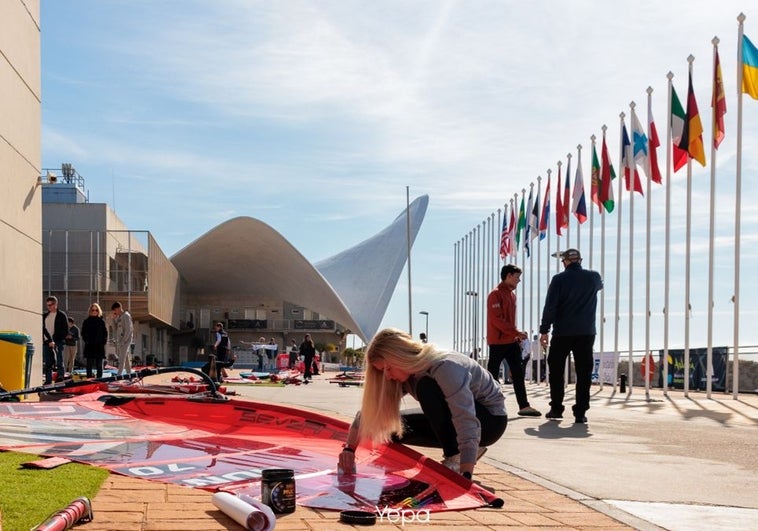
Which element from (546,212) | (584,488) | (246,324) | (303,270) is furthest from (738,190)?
(246,324)

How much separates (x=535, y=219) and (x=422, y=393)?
26190mm

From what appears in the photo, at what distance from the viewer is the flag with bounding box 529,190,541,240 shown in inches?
1191

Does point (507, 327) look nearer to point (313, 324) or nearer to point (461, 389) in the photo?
point (461, 389)

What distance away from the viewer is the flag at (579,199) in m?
24.9

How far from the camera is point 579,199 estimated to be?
2508 centimetres

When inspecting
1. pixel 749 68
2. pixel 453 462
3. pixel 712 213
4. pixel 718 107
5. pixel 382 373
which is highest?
pixel 749 68

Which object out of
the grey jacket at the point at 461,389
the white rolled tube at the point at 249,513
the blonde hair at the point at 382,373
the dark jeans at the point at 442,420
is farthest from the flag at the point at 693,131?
the white rolled tube at the point at 249,513

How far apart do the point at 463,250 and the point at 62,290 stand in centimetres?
2179

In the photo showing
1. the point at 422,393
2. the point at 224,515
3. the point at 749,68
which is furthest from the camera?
the point at 749,68

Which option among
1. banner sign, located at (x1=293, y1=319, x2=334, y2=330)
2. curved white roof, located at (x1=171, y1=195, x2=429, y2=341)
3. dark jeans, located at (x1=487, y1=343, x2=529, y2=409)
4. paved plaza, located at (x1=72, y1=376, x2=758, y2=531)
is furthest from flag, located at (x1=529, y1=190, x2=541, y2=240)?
banner sign, located at (x1=293, y1=319, x2=334, y2=330)

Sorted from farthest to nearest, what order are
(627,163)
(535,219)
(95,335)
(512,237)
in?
1. (512,237)
2. (535,219)
3. (627,163)
4. (95,335)

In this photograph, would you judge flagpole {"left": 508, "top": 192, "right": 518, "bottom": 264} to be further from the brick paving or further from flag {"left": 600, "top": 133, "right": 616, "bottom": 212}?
the brick paving

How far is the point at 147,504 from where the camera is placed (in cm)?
364

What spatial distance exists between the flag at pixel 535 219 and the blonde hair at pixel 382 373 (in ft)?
85.9
